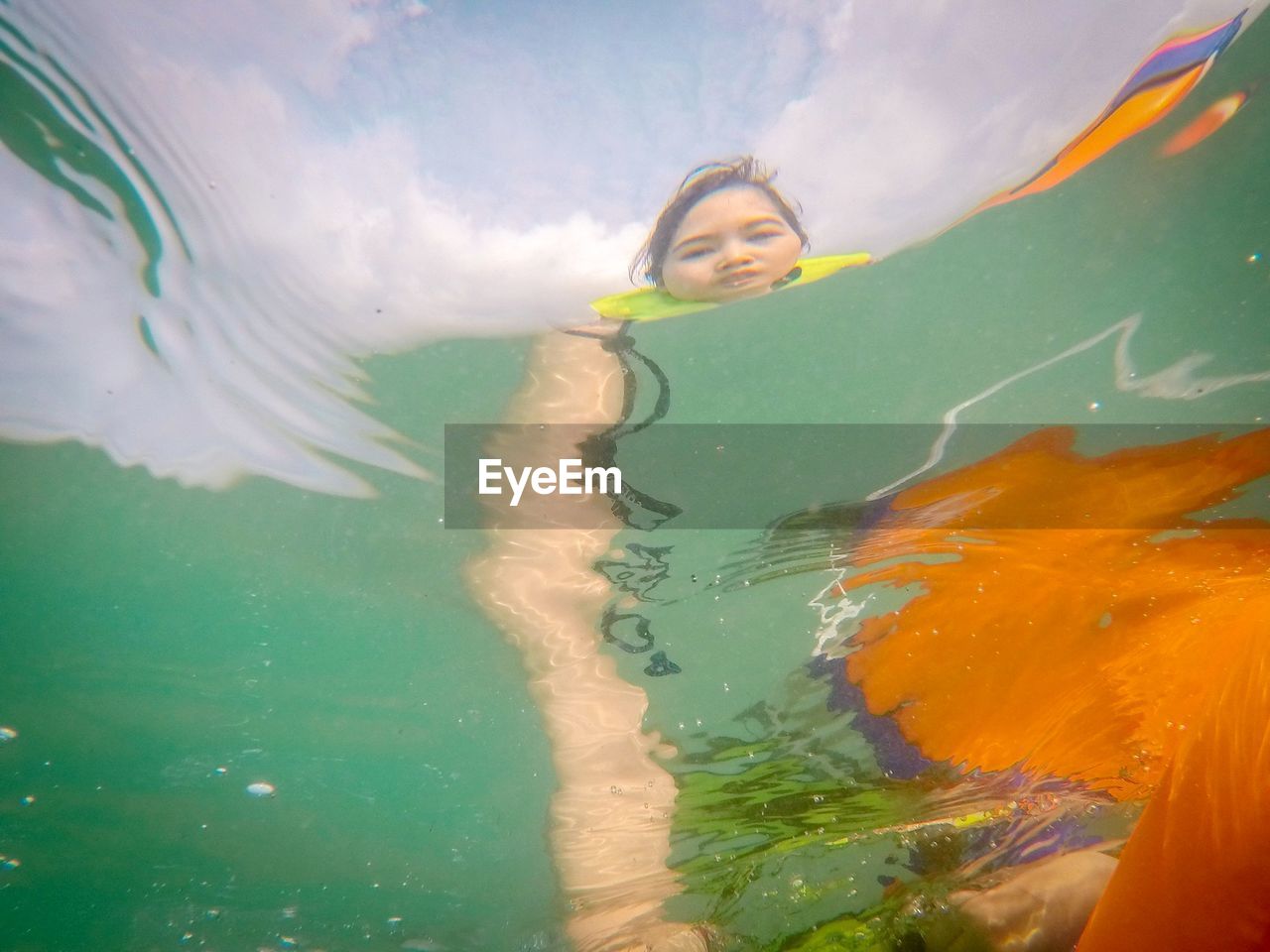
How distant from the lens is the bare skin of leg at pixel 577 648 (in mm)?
5809

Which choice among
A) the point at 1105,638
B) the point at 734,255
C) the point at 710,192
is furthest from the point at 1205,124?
the point at 1105,638

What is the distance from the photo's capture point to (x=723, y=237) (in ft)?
14.8

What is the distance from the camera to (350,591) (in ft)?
26.0

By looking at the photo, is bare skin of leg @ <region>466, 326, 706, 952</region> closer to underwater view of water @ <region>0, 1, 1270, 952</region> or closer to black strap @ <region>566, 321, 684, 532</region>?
black strap @ <region>566, 321, 684, 532</region>

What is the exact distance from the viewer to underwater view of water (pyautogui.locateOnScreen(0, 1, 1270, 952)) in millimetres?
4312

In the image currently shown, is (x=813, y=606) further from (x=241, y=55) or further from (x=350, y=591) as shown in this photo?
(x=241, y=55)

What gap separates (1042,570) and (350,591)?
9.22 meters

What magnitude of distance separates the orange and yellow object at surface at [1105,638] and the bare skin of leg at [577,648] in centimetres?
363

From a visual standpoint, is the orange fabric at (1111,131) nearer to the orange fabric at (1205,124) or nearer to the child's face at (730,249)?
the orange fabric at (1205,124)

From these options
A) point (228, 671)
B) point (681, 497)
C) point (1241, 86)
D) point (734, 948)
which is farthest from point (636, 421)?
point (734, 948)

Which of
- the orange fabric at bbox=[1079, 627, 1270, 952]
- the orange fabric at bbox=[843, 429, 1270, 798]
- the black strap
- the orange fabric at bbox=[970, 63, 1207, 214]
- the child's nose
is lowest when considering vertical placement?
the orange fabric at bbox=[1079, 627, 1270, 952]

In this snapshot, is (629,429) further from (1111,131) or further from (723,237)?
(1111,131)

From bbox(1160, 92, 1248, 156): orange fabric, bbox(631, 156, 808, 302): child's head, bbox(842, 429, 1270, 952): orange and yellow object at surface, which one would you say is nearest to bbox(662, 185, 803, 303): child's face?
bbox(631, 156, 808, 302): child's head

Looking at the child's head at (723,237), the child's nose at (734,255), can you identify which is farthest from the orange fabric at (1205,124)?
the child's nose at (734,255)
